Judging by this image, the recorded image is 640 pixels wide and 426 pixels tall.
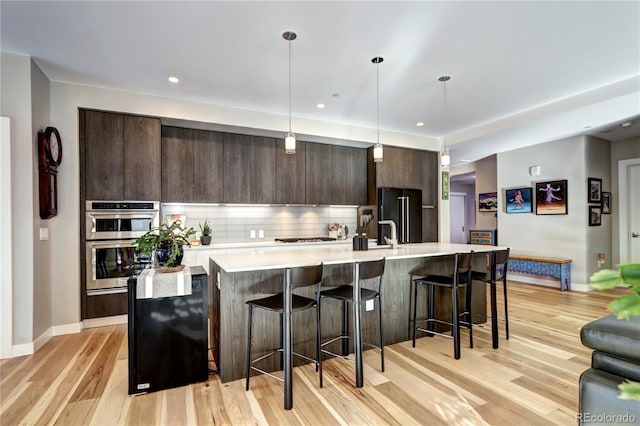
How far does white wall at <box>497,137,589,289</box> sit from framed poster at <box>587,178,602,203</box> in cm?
12

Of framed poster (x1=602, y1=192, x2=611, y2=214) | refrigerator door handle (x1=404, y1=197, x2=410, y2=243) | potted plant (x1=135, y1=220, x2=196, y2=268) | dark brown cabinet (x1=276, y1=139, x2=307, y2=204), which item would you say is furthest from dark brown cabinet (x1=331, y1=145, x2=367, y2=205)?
framed poster (x1=602, y1=192, x2=611, y2=214)

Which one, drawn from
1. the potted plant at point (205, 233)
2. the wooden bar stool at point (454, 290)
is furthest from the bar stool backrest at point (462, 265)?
the potted plant at point (205, 233)

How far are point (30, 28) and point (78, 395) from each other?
9.48ft

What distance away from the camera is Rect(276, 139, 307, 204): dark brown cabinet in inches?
196

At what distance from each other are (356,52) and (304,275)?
2.13 m

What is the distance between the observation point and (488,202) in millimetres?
7910

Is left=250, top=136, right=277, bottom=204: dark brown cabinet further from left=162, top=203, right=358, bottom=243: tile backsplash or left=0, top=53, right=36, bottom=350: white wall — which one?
left=0, top=53, right=36, bottom=350: white wall

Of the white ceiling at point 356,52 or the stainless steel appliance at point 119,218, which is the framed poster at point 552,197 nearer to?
the white ceiling at point 356,52

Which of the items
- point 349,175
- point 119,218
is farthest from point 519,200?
point 119,218

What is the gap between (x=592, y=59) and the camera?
3.15 metres

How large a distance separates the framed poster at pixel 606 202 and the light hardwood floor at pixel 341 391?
3.91 meters

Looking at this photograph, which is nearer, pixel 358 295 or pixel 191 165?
pixel 358 295

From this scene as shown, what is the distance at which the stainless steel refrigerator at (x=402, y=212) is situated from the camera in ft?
17.6

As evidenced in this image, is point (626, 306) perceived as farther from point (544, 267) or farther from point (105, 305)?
point (544, 267)
